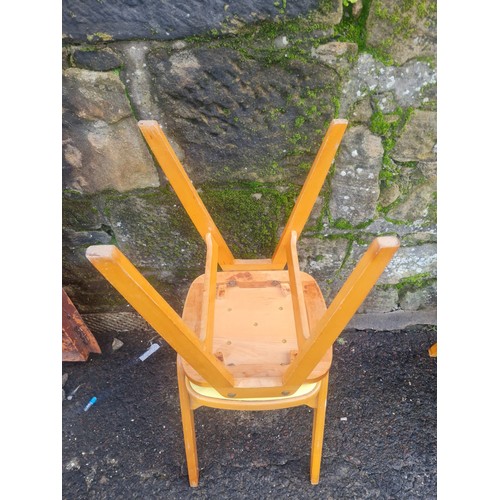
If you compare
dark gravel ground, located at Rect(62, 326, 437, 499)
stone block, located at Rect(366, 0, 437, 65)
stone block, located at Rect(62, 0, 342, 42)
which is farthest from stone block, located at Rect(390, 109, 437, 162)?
dark gravel ground, located at Rect(62, 326, 437, 499)

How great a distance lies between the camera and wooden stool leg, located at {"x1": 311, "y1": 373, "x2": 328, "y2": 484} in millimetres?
1219

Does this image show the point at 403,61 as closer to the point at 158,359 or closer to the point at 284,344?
the point at 284,344

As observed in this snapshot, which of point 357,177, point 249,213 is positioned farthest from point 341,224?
point 249,213

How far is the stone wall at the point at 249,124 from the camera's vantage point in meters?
1.20

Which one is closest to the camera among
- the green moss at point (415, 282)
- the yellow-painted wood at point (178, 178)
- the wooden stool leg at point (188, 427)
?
the yellow-painted wood at point (178, 178)

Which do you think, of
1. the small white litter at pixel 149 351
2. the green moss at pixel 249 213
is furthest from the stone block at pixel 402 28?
the small white litter at pixel 149 351

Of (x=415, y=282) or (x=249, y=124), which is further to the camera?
(x=415, y=282)

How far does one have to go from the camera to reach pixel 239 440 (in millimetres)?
1652

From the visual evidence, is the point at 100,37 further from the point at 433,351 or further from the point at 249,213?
the point at 433,351

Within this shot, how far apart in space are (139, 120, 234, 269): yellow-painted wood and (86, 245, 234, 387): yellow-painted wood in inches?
19.0

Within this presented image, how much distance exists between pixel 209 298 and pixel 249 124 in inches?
23.2

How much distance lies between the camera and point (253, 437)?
Answer: 1.66m

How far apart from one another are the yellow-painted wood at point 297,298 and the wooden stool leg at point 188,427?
1.19ft

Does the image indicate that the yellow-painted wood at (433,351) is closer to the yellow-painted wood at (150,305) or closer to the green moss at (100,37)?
the yellow-painted wood at (150,305)
